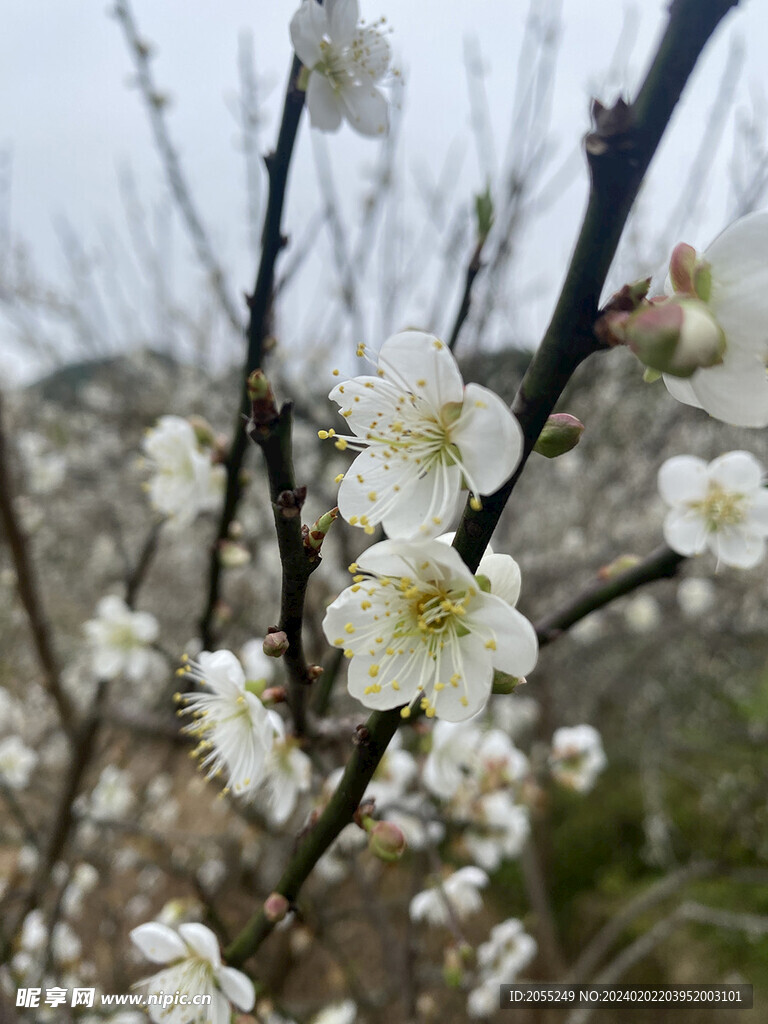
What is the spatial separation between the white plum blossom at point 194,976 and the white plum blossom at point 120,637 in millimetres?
996

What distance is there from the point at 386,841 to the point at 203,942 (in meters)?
0.31

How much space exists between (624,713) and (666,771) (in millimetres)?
906

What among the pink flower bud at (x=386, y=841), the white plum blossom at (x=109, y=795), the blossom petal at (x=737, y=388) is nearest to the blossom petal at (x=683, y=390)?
the blossom petal at (x=737, y=388)

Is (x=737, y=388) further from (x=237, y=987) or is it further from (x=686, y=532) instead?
(x=237, y=987)

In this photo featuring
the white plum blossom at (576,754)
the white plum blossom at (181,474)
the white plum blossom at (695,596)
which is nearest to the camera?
the white plum blossom at (181,474)

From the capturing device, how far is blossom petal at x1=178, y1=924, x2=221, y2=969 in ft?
2.31

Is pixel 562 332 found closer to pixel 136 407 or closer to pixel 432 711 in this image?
pixel 432 711

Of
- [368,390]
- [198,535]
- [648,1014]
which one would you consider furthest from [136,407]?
[648,1014]

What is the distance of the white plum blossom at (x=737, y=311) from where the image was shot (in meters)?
0.43

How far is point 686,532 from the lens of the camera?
99cm

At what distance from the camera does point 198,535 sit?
180 inches

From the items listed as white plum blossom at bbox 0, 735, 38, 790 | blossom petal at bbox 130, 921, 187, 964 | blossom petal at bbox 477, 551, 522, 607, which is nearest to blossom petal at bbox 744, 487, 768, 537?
blossom petal at bbox 477, 551, 522, 607

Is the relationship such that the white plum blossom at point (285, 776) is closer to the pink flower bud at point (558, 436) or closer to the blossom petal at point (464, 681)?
the blossom petal at point (464, 681)

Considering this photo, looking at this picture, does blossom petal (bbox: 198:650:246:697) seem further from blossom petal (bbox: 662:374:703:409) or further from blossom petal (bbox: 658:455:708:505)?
blossom petal (bbox: 658:455:708:505)
